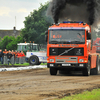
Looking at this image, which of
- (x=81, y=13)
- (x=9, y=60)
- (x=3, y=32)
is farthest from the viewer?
(x=3, y=32)

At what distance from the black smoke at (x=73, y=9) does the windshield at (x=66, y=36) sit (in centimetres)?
573

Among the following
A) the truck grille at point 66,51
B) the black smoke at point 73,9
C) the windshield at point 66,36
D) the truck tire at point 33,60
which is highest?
the black smoke at point 73,9

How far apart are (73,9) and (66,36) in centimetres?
734

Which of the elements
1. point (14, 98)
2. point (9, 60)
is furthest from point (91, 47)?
point (9, 60)

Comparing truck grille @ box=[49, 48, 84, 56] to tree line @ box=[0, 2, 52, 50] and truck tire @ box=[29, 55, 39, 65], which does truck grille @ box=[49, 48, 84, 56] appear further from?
tree line @ box=[0, 2, 52, 50]

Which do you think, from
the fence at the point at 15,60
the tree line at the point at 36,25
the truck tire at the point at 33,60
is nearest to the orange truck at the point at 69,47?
the fence at the point at 15,60

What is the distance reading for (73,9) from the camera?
24859 mm

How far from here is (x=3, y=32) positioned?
5167 inches

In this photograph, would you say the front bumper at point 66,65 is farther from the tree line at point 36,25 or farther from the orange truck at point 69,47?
the tree line at point 36,25

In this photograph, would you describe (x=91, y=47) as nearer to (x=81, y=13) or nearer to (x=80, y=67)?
(x=80, y=67)

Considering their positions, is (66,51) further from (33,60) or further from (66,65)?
(33,60)

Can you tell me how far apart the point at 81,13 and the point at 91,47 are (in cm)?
540

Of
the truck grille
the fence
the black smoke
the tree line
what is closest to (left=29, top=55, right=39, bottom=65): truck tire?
the fence

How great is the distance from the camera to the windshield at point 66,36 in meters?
17.9
